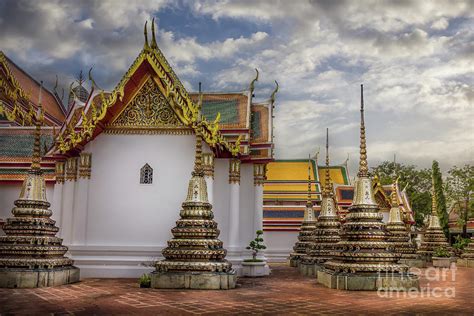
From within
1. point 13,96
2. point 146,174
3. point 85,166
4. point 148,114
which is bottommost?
point 146,174

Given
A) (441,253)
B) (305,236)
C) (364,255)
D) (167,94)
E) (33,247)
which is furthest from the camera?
(441,253)

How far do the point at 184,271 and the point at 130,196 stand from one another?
376cm

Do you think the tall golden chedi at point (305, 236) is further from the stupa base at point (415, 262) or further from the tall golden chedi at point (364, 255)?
the tall golden chedi at point (364, 255)

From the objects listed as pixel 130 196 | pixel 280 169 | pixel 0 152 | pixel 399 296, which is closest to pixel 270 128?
pixel 130 196

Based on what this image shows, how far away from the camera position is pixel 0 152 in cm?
1752

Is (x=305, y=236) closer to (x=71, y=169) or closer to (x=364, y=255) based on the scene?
(x=364, y=255)

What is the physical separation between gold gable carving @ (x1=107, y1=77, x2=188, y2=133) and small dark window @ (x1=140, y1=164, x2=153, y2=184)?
1.11 m

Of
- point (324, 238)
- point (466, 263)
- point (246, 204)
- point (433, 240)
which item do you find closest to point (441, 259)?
point (466, 263)

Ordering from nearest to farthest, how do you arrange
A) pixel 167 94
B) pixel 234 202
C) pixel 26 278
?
pixel 26 278
pixel 167 94
pixel 234 202

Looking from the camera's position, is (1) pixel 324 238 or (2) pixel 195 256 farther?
(1) pixel 324 238

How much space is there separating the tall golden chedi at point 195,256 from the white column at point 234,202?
3.18 m

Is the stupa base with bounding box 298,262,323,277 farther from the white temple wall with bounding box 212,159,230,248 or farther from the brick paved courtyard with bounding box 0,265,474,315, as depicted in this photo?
the brick paved courtyard with bounding box 0,265,474,315

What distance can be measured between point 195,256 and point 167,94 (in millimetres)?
4827

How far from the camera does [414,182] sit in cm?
4603
